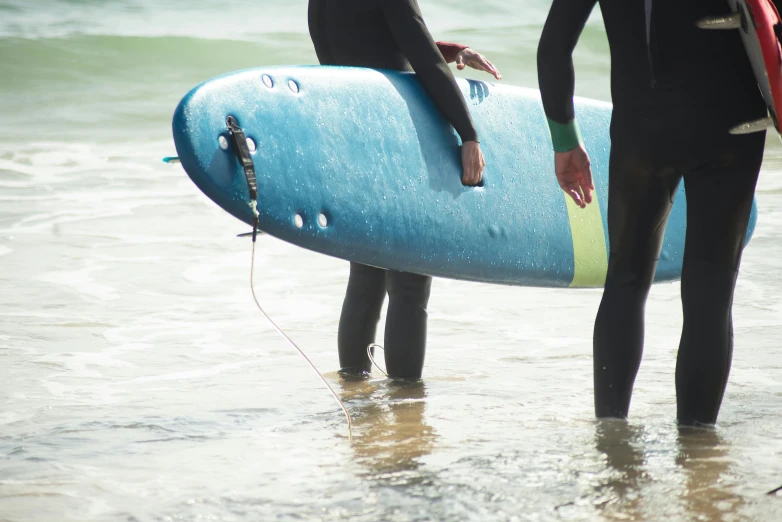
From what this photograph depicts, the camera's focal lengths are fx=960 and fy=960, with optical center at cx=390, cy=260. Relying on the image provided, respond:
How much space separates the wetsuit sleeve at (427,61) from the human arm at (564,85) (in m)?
0.52

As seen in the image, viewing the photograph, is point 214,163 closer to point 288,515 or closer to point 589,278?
point 288,515

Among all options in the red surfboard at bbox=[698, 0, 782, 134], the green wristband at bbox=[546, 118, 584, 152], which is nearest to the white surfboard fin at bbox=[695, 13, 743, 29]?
the red surfboard at bbox=[698, 0, 782, 134]

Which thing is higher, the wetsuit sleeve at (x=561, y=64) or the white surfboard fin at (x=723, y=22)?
the white surfboard fin at (x=723, y=22)

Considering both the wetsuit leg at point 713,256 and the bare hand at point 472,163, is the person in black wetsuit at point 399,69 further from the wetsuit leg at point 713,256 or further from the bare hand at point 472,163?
the wetsuit leg at point 713,256

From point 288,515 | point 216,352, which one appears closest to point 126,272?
point 216,352

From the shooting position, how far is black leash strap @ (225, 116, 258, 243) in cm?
246

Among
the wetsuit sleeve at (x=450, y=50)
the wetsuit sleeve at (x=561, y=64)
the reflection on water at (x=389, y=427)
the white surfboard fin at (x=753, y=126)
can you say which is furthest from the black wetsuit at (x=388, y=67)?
the white surfboard fin at (x=753, y=126)

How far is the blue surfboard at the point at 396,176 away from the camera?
258 cm

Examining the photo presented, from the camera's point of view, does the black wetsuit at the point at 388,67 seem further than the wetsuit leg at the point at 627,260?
Yes

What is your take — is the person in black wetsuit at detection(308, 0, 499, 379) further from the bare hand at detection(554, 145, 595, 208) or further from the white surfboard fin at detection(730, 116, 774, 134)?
the white surfboard fin at detection(730, 116, 774, 134)

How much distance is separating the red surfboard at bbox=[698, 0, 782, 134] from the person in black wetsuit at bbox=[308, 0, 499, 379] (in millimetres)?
925

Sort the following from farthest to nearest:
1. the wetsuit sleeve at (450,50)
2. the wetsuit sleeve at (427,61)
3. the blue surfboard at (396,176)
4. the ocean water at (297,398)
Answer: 1. the wetsuit sleeve at (450,50)
2. the wetsuit sleeve at (427,61)
3. the blue surfboard at (396,176)
4. the ocean water at (297,398)

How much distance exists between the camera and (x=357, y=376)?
313cm

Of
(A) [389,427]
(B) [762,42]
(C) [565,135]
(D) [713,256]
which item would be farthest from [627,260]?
(A) [389,427]
